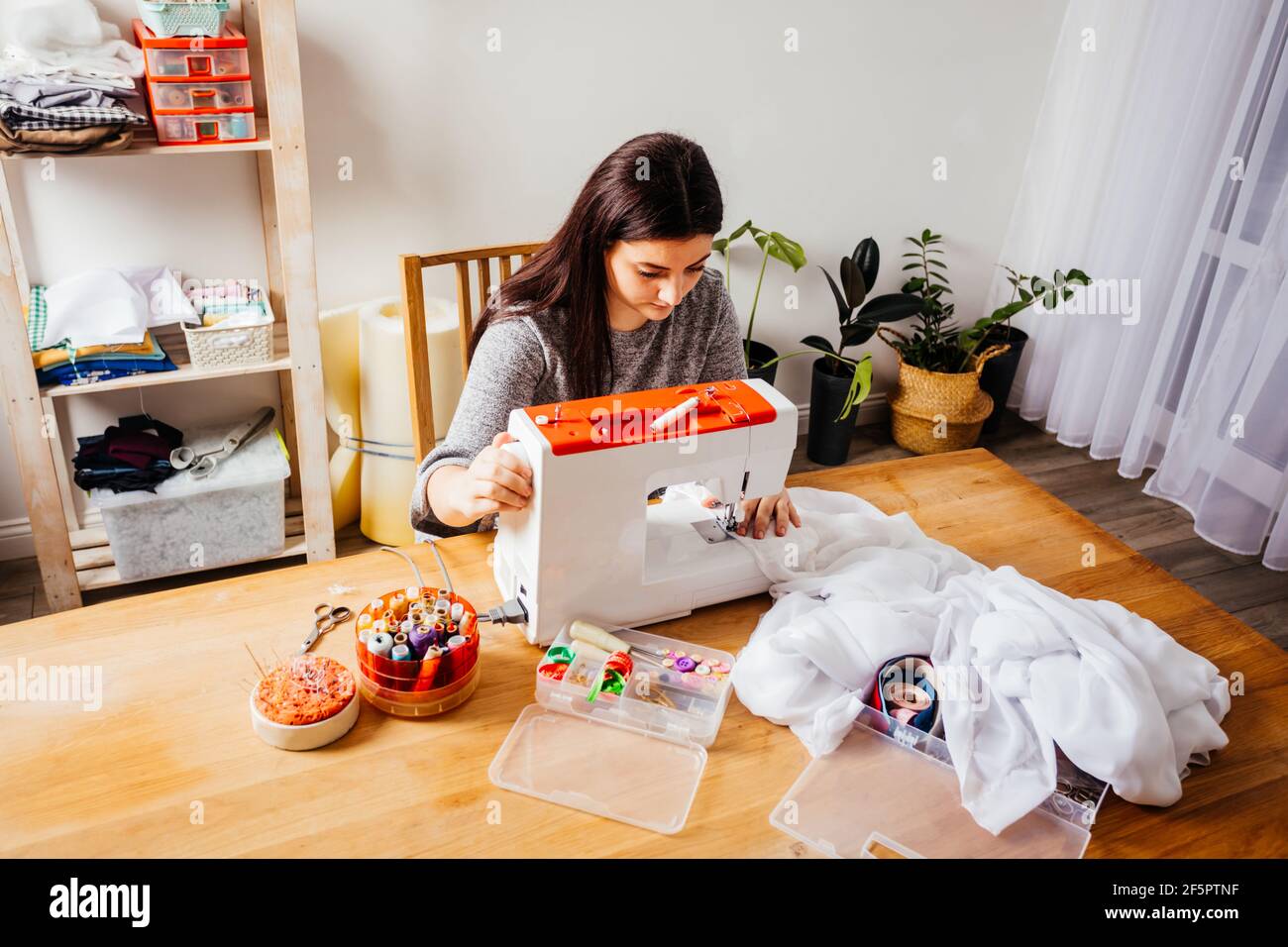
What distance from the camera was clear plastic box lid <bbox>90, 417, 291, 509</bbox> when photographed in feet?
7.95

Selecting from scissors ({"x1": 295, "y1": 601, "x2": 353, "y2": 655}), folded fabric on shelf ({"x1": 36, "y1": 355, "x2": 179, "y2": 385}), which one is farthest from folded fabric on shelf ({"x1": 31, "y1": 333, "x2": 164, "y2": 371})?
scissors ({"x1": 295, "y1": 601, "x2": 353, "y2": 655})

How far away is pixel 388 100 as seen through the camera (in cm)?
257

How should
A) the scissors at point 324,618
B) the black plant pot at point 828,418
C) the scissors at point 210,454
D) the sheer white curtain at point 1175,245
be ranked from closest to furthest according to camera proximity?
the scissors at point 324,618 → the scissors at point 210,454 → the sheer white curtain at point 1175,245 → the black plant pot at point 828,418

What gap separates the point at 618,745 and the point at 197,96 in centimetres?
180

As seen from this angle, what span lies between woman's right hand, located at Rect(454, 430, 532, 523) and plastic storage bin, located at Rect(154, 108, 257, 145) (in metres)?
1.37

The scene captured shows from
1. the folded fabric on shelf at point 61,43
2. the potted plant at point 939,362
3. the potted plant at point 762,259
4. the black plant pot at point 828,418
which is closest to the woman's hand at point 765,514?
the potted plant at point 762,259

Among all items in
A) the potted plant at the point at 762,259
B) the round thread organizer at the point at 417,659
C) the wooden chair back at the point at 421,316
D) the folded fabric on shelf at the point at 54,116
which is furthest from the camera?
the potted plant at the point at 762,259

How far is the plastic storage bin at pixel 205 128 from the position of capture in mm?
2160

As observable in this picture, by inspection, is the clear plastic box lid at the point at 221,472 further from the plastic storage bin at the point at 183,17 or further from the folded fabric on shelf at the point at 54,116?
the plastic storage bin at the point at 183,17

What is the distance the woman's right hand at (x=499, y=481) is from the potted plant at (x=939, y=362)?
8.14 feet

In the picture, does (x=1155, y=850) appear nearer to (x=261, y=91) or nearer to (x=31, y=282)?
(x=261, y=91)

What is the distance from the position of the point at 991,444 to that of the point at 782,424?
266 centimetres

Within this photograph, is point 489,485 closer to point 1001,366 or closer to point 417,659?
point 417,659
